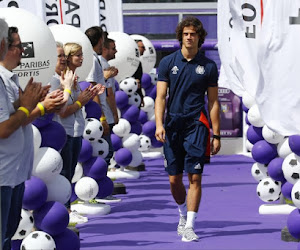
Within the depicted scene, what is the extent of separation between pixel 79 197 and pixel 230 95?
29.3 feet

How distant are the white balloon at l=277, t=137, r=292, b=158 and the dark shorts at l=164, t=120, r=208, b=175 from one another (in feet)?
5.12

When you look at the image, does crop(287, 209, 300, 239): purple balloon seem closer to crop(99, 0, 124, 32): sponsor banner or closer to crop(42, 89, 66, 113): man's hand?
crop(42, 89, 66, 113): man's hand

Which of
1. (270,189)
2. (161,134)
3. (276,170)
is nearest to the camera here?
(161,134)

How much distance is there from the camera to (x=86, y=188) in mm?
9734

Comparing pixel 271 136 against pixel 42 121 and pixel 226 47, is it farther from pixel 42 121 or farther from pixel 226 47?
pixel 42 121

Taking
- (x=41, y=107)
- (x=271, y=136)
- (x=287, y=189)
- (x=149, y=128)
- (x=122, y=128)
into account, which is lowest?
(x=149, y=128)

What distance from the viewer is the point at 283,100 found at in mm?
5012

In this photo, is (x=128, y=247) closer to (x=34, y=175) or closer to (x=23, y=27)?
(x=34, y=175)

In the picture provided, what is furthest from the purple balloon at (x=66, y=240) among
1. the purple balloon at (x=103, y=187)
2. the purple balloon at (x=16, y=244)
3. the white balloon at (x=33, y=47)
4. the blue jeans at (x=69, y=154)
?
the purple balloon at (x=103, y=187)

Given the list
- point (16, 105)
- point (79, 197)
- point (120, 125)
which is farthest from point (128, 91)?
point (16, 105)

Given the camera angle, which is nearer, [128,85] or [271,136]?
[271,136]

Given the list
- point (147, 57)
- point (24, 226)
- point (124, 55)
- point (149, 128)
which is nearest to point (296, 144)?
point (24, 226)

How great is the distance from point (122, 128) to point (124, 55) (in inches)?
41.4

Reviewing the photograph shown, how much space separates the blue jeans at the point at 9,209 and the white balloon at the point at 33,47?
1194 millimetres
